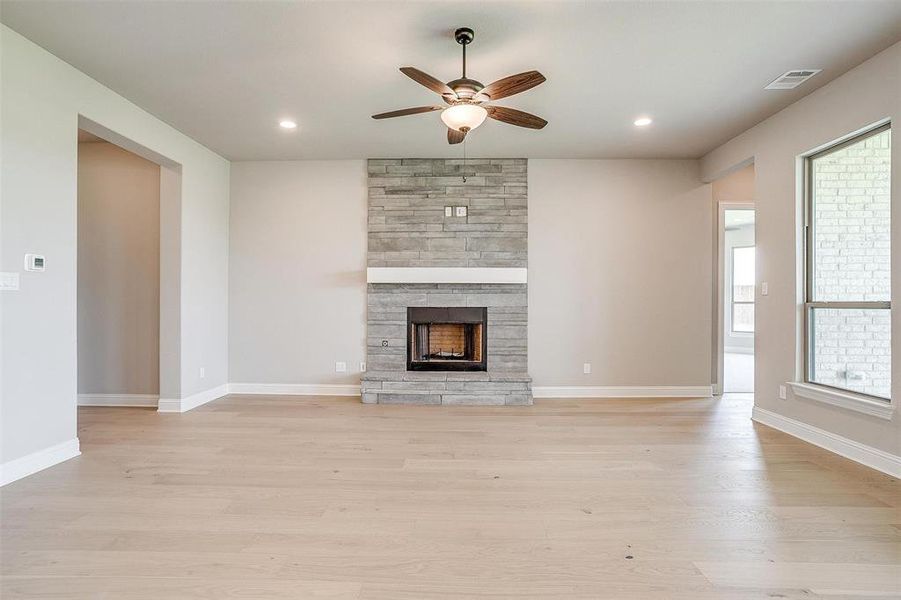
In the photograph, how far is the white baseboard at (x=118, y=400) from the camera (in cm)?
443

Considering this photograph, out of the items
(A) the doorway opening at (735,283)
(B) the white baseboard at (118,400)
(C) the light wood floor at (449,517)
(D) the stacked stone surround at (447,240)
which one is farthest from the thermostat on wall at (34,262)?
(A) the doorway opening at (735,283)

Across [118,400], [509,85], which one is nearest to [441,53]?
[509,85]

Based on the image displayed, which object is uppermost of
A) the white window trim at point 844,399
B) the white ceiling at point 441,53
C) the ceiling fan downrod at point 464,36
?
the white ceiling at point 441,53

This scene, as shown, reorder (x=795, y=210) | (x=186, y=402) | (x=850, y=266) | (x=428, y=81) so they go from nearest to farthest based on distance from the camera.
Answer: (x=428, y=81) < (x=850, y=266) < (x=795, y=210) < (x=186, y=402)

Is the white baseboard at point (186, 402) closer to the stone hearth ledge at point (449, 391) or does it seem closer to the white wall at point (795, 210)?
the stone hearth ledge at point (449, 391)

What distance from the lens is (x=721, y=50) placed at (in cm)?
274

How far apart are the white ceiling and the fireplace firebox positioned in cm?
199

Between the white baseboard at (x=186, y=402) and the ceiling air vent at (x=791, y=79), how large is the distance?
557cm

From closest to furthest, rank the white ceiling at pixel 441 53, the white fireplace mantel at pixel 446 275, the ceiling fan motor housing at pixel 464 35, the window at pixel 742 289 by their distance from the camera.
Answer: the white ceiling at pixel 441 53, the ceiling fan motor housing at pixel 464 35, the white fireplace mantel at pixel 446 275, the window at pixel 742 289

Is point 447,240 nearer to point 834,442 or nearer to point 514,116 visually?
point 514,116

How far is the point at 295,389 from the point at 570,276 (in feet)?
11.0

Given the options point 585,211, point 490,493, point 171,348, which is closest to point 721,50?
point 585,211

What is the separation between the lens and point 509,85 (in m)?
2.50

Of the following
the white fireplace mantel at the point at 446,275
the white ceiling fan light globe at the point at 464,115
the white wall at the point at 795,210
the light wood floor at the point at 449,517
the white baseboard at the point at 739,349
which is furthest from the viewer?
the white baseboard at the point at 739,349
